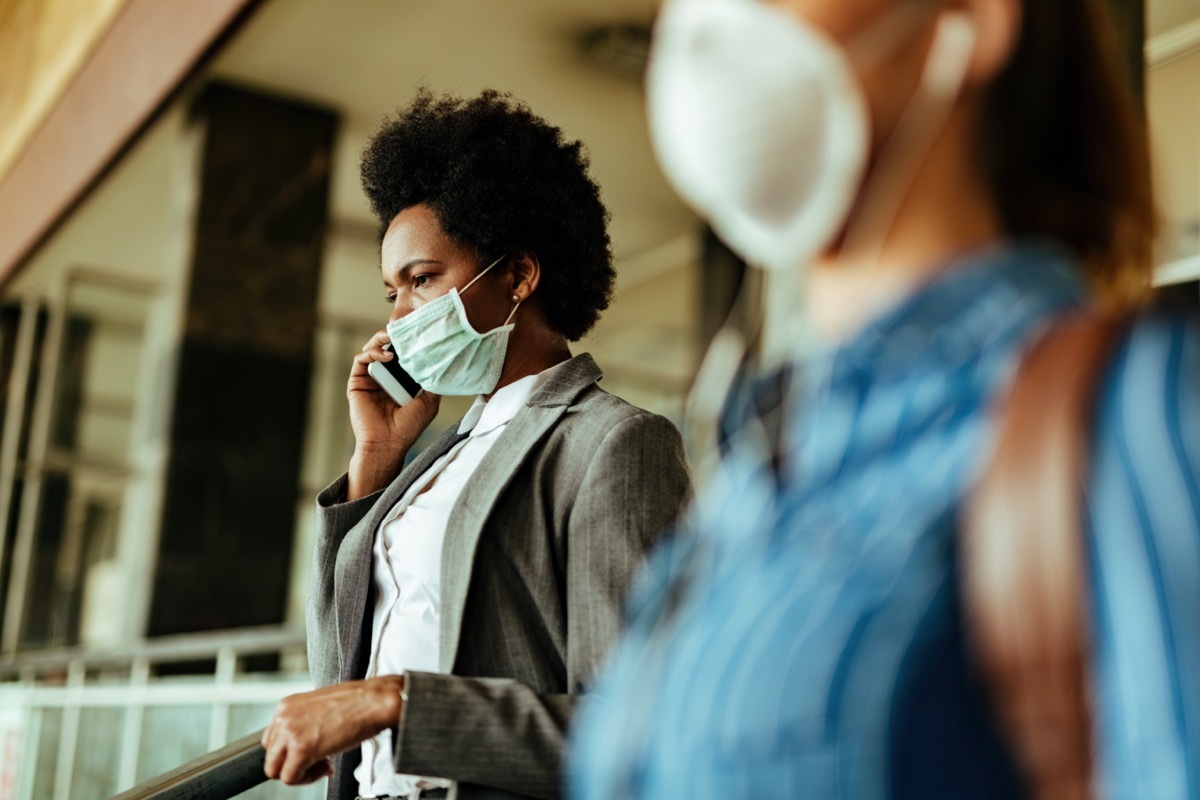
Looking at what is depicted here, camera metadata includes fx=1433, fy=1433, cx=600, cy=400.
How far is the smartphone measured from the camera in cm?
249

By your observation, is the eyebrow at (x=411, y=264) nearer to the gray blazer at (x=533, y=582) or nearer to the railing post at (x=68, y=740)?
the gray blazer at (x=533, y=582)

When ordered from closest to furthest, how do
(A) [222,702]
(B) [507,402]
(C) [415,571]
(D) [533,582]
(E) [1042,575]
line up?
(E) [1042,575] → (D) [533,582] → (C) [415,571] → (B) [507,402] → (A) [222,702]

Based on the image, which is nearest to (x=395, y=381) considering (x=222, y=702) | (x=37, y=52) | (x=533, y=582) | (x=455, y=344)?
(x=455, y=344)

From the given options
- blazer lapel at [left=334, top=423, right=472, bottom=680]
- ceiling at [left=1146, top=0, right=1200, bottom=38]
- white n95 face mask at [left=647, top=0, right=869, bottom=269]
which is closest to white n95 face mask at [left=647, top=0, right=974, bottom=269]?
white n95 face mask at [left=647, top=0, right=869, bottom=269]

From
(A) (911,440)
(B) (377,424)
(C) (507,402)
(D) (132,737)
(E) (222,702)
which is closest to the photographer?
(A) (911,440)

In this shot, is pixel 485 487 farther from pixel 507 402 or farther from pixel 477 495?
pixel 507 402

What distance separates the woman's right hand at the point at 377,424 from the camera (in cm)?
236

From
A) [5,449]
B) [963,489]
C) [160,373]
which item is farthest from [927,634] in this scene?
[5,449]

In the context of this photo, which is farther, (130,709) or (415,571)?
(130,709)

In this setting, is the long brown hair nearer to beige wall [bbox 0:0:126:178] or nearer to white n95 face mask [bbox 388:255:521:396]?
white n95 face mask [bbox 388:255:521:396]

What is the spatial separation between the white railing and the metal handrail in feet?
5.56

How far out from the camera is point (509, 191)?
2.31m

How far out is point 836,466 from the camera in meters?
0.98

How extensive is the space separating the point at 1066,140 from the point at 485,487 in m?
1.05
